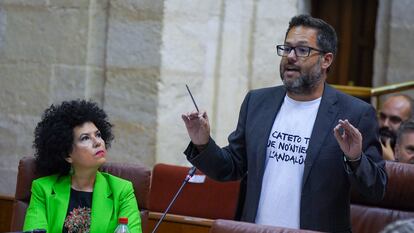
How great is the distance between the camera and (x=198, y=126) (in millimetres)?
3494

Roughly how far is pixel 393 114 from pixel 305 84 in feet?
7.59

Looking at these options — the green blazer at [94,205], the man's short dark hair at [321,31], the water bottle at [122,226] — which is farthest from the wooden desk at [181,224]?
the man's short dark hair at [321,31]

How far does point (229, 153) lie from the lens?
12.0ft

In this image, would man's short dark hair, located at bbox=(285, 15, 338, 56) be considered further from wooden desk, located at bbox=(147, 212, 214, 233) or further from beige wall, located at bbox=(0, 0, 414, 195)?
beige wall, located at bbox=(0, 0, 414, 195)

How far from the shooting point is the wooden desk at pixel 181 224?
443cm

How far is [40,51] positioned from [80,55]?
10.7 inches

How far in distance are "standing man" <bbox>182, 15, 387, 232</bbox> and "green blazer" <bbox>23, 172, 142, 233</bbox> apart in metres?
0.50

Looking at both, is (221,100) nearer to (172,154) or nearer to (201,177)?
(172,154)

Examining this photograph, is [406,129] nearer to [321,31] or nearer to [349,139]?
[321,31]

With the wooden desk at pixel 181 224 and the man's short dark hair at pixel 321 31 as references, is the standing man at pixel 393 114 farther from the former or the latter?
the man's short dark hair at pixel 321 31

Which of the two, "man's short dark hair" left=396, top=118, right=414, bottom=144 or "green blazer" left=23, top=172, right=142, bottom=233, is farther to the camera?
"man's short dark hair" left=396, top=118, right=414, bottom=144

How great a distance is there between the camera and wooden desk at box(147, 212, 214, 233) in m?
4.43

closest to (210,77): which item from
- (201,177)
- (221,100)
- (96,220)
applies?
(221,100)

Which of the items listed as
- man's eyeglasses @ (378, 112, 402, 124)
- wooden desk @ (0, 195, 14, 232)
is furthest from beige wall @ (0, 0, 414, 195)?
man's eyeglasses @ (378, 112, 402, 124)
